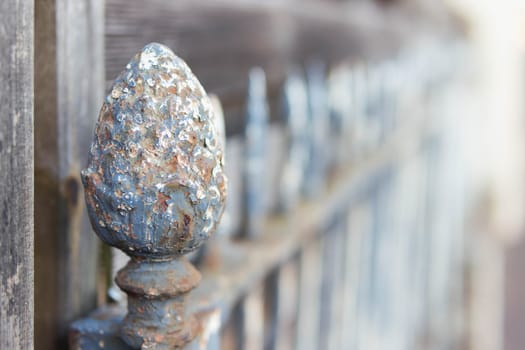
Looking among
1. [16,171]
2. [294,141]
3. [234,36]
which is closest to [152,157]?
[16,171]

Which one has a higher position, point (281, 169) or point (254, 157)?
point (254, 157)

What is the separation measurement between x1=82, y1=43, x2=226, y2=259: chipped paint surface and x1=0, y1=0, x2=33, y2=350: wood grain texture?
0.08m

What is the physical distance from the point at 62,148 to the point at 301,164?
3.57 ft

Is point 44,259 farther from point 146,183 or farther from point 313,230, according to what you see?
point 313,230

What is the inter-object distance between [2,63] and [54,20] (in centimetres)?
23

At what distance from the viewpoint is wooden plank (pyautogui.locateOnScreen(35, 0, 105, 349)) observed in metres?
0.82

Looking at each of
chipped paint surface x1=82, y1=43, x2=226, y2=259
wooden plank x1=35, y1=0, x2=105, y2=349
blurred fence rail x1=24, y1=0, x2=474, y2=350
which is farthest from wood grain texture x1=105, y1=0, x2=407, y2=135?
chipped paint surface x1=82, y1=43, x2=226, y2=259

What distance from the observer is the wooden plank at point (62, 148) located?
2.69ft

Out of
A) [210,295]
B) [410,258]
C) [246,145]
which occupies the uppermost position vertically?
[246,145]

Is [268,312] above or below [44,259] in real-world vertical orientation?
below

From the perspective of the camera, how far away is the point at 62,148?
2.76 feet

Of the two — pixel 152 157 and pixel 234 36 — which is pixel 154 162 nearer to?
pixel 152 157

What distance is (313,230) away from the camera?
1.78 meters

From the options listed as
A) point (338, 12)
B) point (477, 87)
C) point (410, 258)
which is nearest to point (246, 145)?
point (338, 12)
